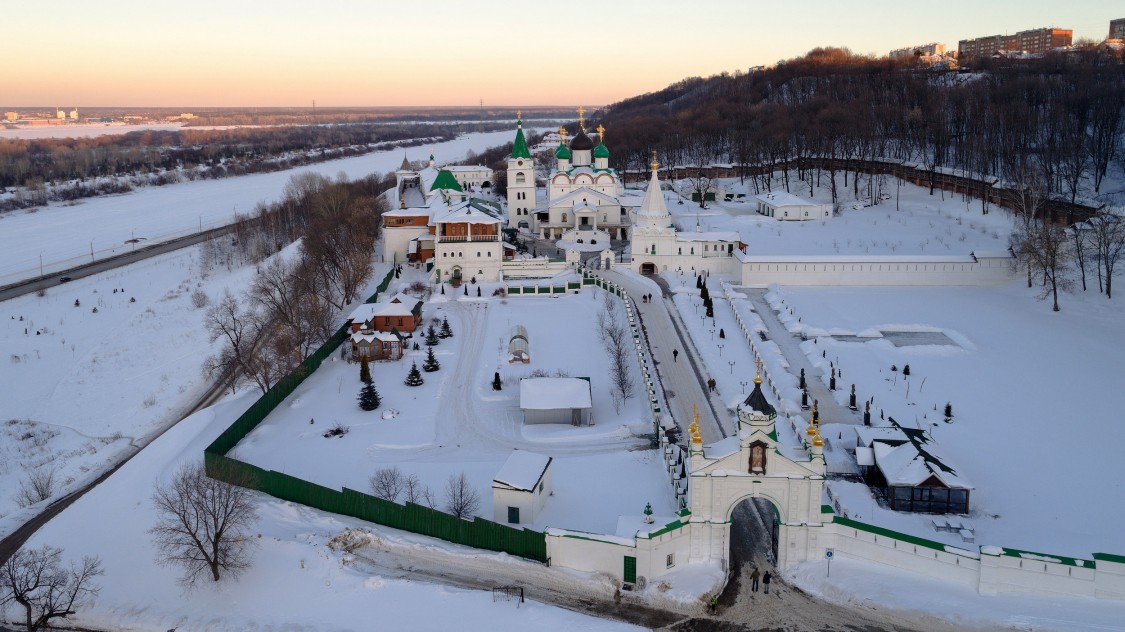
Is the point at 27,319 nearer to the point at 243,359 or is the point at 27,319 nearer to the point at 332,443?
the point at 243,359

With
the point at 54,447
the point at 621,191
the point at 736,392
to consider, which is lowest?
the point at 54,447

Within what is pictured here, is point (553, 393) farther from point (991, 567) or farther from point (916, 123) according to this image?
point (916, 123)

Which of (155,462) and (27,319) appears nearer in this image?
(155,462)

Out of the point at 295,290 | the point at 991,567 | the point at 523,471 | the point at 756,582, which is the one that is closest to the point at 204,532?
the point at 523,471

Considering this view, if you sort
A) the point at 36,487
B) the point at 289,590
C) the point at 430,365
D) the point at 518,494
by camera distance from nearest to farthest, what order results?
the point at 289,590
the point at 518,494
the point at 36,487
the point at 430,365

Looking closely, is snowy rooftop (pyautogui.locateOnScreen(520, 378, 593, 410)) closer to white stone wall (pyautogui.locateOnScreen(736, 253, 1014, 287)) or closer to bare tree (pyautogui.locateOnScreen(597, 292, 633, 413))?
bare tree (pyautogui.locateOnScreen(597, 292, 633, 413))

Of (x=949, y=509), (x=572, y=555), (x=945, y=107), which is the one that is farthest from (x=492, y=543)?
(x=945, y=107)
